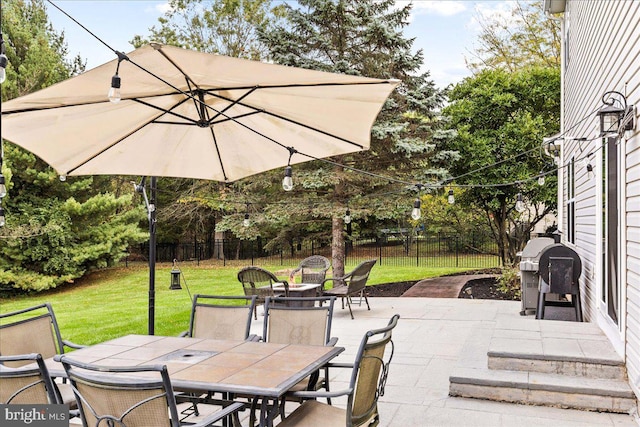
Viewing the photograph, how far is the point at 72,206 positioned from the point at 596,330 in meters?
14.8

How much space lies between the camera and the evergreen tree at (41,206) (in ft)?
49.3

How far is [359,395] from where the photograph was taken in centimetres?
285

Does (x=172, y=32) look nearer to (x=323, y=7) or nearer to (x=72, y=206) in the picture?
(x=72, y=206)

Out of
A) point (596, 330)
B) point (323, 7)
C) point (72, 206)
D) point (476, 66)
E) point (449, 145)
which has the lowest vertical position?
point (596, 330)

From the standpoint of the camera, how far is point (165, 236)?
23000mm

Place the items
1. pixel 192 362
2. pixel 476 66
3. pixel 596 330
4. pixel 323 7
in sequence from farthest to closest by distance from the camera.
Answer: pixel 476 66 < pixel 323 7 < pixel 596 330 < pixel 192 362

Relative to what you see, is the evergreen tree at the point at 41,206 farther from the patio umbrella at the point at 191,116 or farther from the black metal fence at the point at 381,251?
the patio umbrella at the point at 191,116

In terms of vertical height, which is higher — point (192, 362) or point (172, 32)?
point (172, 32)

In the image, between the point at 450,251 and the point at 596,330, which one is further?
the point at 450,251

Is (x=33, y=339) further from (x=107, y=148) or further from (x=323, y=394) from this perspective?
(x=323, y=394)

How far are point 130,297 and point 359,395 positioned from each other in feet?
42.2

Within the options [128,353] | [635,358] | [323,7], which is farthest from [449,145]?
[128,353]

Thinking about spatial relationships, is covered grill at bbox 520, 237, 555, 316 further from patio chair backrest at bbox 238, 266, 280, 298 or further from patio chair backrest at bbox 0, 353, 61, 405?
patio chair backrest at bbox 0, 353, 61, 405

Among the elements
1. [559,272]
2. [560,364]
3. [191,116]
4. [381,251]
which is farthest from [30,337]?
[381,251]
